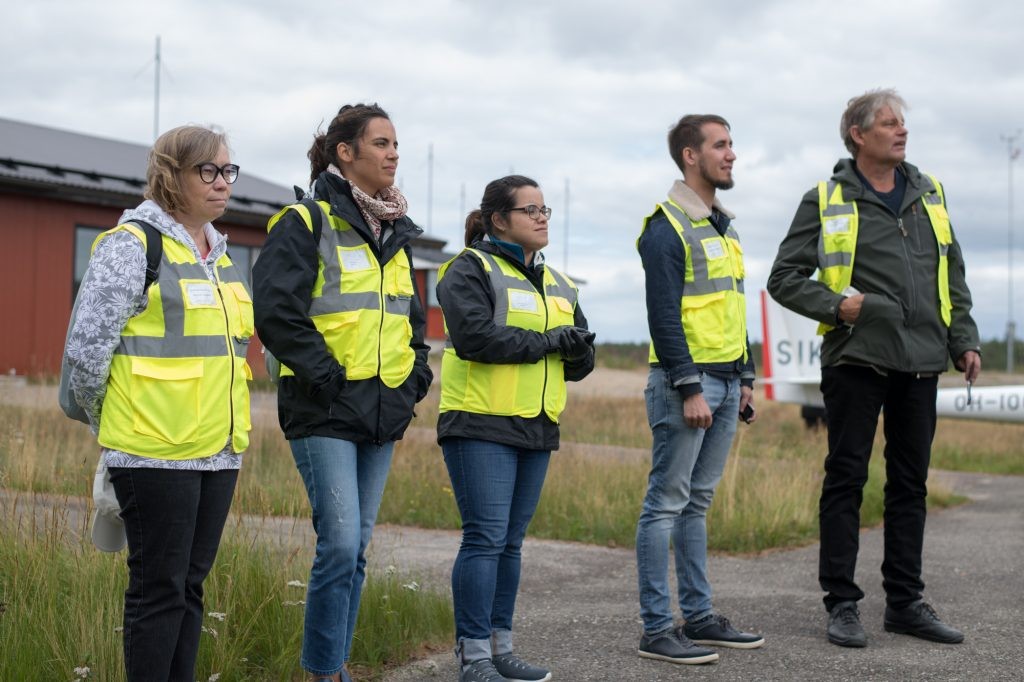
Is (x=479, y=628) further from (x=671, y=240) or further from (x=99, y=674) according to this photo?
(x=671, y=240)

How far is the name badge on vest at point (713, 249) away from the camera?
466 cm

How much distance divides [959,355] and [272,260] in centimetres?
309

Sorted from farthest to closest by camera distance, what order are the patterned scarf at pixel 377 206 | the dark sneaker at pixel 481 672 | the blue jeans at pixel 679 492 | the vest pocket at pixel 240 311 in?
the blue jeans at pixel 679 492, the dark sneaker at pixel 481 672, the patterned scarf at pixel 377 206, the vest pocket at pixel 240 311

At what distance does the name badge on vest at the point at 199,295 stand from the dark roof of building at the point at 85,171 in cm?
1654

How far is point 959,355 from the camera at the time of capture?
5031mm

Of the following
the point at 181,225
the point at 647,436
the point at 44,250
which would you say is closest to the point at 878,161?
the point at 181,225

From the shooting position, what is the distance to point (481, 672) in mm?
3945

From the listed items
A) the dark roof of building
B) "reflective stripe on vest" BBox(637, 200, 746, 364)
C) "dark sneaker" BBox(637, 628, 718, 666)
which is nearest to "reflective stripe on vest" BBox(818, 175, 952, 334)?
"reflective stripe on vest" BBox(637, 200, 746, 364)

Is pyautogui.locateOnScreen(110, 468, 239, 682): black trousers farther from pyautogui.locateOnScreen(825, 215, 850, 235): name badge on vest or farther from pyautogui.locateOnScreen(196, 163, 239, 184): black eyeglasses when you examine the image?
pyautogui.locateOnScreen(825, 215, 850, 235): name badge on vest

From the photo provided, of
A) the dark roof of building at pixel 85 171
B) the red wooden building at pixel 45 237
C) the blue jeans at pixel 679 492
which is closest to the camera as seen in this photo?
the blue jeans at pixel 679 492

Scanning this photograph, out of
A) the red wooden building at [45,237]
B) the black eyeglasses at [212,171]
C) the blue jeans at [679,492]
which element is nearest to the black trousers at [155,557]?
the black eyeglasses at [212,171]

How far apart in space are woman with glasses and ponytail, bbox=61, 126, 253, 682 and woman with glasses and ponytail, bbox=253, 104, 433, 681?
365 millimetres

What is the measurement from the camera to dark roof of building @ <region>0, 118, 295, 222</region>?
741 inches

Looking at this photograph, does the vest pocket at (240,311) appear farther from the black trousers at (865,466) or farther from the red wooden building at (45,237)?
the red wooden building at (45,237)
